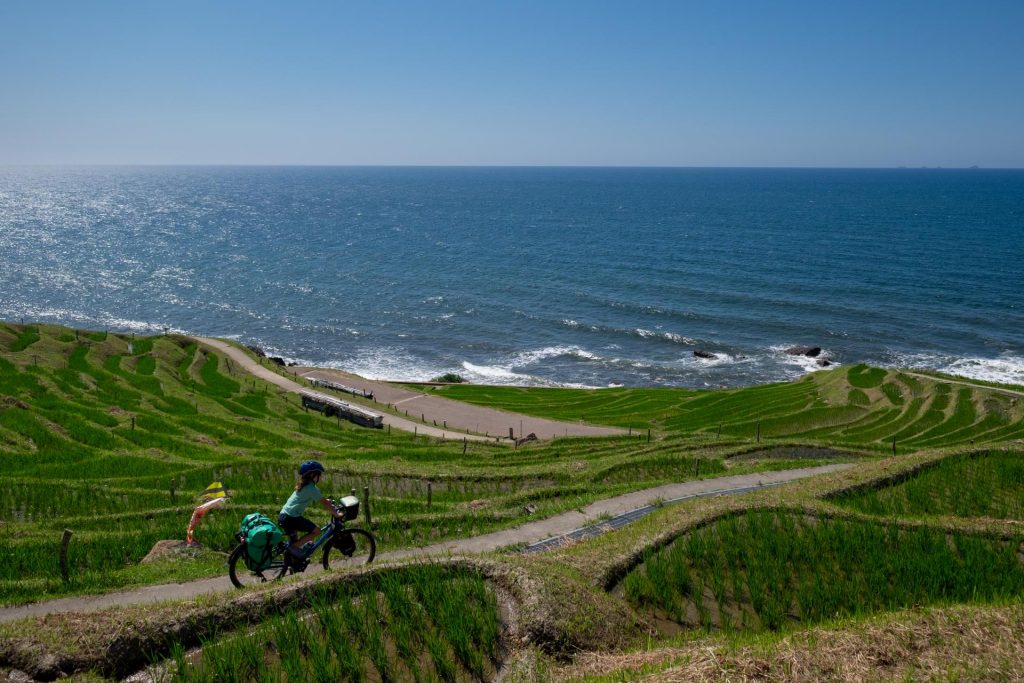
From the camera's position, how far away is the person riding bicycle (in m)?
15.1

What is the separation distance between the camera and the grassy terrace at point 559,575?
1155cm

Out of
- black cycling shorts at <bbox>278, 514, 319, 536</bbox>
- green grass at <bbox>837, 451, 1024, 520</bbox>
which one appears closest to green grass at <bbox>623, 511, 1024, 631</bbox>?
green grass at <bbox>837, 451, 1024, 520</bbox>

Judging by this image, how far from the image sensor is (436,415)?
7244cm

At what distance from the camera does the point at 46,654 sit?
37.9ft

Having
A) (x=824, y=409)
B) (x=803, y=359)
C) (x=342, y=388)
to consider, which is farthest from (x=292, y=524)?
(x=803, y=359)

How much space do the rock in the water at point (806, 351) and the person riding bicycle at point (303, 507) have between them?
9327 centimetres

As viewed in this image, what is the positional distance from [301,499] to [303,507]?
36 centimetres

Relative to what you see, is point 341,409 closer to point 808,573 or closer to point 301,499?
point 301,499

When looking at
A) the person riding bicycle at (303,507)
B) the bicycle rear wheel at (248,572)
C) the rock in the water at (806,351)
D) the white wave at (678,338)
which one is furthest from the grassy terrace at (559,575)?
the white wave at (678,338)

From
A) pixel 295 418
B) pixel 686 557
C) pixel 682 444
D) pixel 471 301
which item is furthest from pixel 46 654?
pixel 471 301

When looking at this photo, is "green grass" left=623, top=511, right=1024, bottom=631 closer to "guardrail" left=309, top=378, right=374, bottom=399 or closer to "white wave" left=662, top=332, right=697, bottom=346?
"guardrail" left=309, top=378, right=374, bottom=399

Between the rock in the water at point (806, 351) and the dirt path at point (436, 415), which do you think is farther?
the rock in the water at point (806, 351)

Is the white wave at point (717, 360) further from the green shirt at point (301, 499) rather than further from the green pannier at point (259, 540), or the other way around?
the green pannier at point (259, 540)

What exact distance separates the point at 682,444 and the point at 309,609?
109 ft
